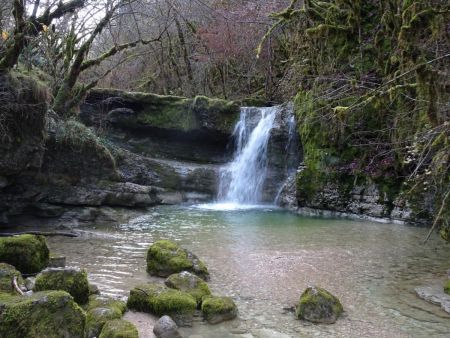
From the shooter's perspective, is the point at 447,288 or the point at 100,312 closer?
→ the point at 100,312

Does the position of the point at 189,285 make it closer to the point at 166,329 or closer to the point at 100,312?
the point at 166,329

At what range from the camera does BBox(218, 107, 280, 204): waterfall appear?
46.6 ft

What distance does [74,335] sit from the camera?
Result: 324 cm

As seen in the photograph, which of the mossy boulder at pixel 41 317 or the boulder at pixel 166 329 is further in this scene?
the boulder at pixel 166 329

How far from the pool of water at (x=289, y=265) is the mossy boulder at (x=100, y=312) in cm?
46

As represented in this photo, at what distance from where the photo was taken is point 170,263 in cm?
A: 556

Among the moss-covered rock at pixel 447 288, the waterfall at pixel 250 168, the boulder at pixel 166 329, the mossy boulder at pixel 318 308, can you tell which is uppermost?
the waterfall at pixel 250 168

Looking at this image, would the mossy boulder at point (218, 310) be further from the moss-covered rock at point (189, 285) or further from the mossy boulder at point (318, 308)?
the mossy boulder at point (318, 308)

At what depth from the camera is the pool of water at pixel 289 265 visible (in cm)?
428

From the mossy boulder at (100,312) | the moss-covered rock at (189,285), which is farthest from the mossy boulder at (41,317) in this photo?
the moss-covered rock at (189,285)

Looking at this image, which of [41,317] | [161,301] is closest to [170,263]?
[161,301]

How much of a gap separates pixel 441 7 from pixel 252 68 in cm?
1306

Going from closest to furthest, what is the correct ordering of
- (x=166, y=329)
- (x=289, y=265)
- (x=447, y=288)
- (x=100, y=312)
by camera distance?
(x=166, y=329) → (x=100, y=312) → (x=447, y=288) → (x=289, y=265)

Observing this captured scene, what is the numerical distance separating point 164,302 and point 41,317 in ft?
4.70
